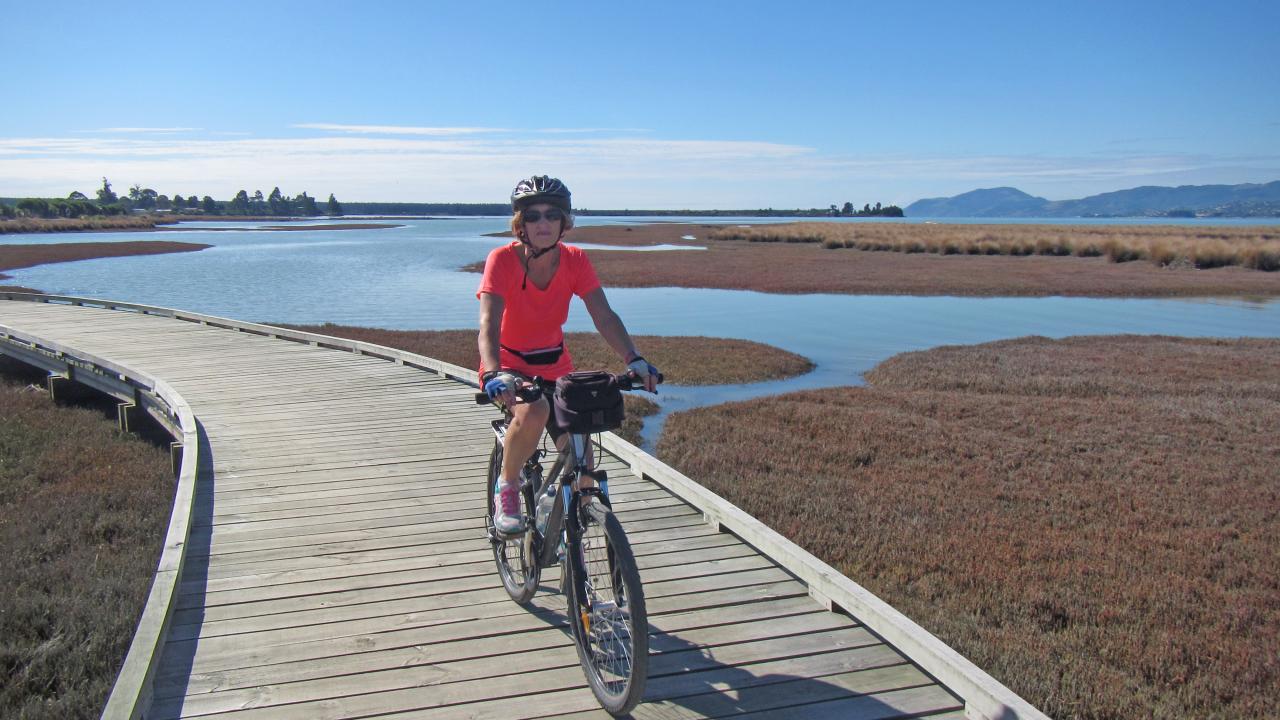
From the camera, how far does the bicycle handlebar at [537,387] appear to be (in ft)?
11.2

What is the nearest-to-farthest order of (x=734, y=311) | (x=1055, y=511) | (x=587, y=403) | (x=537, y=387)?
1. (x=587, y=403)
2. (x=537, y=387)
3. (x=1055, y=511)
4. (x=734, y=311)

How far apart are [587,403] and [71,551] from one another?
595cm

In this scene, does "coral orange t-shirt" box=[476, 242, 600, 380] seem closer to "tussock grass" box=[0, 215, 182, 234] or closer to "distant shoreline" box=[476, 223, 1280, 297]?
"distant shoreline" box=[476, 223, 1280, 297]

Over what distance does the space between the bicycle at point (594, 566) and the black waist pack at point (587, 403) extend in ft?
0.32

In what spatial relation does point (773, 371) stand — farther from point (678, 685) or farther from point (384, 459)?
point (678, 685)

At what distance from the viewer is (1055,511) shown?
796 cm

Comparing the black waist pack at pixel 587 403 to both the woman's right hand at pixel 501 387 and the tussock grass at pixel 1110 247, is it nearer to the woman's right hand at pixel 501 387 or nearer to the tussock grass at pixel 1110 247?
the woman's right hand at pixel 501 387

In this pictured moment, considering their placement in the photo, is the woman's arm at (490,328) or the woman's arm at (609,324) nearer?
the woman's arm at (490,328)

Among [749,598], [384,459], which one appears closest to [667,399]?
[384,459]

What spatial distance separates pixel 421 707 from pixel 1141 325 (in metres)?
24.1

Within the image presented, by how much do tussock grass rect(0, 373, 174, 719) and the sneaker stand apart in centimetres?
250

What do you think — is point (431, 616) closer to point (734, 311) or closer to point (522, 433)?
point (522, 433)

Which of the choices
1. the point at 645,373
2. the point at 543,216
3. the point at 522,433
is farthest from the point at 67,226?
the point at 645,373

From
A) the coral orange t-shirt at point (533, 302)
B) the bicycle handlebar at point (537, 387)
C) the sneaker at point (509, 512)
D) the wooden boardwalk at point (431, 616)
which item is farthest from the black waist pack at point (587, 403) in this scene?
the wooden boardwalk at point (431, 616)
